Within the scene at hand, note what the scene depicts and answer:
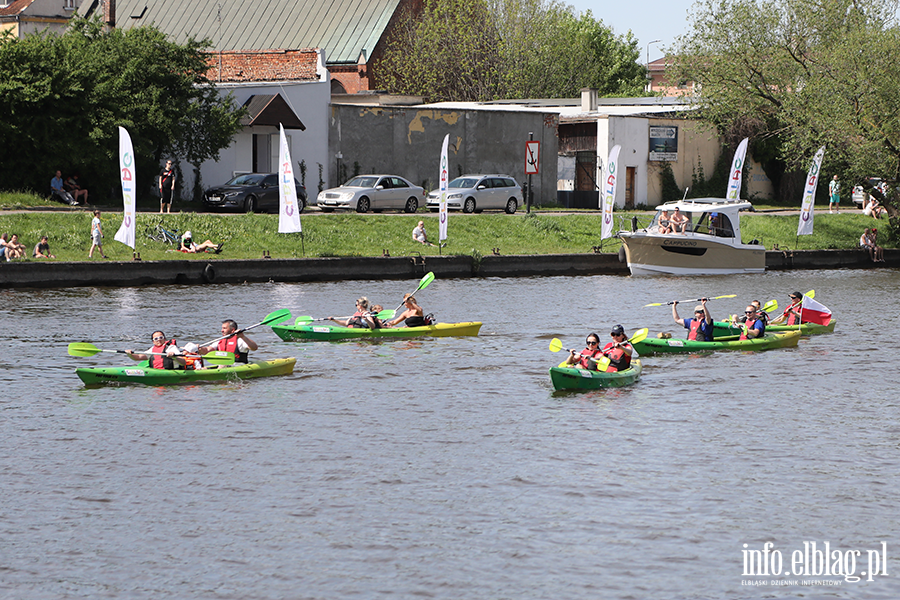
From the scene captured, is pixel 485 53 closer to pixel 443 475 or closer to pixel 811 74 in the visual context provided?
pixel 811 74

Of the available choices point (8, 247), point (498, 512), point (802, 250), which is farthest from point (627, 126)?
point (498, 512)

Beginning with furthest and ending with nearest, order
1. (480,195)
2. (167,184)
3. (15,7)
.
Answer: (15,7), (480,195), (167,184)

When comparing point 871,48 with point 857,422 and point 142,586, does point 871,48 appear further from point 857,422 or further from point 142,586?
point 142,586

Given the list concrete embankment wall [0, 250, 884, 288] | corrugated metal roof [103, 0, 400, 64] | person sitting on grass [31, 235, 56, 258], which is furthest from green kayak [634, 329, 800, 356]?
corrugated metal roof [103, 0, 400, 64]

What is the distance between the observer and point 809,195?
41812mm

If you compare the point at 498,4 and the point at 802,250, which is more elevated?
the point at 498,4

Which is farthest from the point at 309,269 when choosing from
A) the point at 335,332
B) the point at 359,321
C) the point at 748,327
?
the point at 748,327

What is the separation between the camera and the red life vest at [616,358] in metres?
19.0

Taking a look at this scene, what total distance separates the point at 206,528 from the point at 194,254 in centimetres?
2303

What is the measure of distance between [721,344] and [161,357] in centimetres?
1099

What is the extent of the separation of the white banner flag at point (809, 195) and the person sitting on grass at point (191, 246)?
21.4 m

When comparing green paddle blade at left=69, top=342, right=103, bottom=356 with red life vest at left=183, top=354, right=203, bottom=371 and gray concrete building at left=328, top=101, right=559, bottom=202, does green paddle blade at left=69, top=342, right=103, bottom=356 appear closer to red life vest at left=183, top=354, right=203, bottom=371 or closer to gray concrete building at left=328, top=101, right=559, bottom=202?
red life vest at left=183, top=354, right=203, bottom=371

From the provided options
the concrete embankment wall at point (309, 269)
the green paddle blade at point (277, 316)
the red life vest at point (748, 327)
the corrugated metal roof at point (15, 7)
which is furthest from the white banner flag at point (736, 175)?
→ the corrugated metal roof at point (15, 7)

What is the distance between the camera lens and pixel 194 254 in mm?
33969
